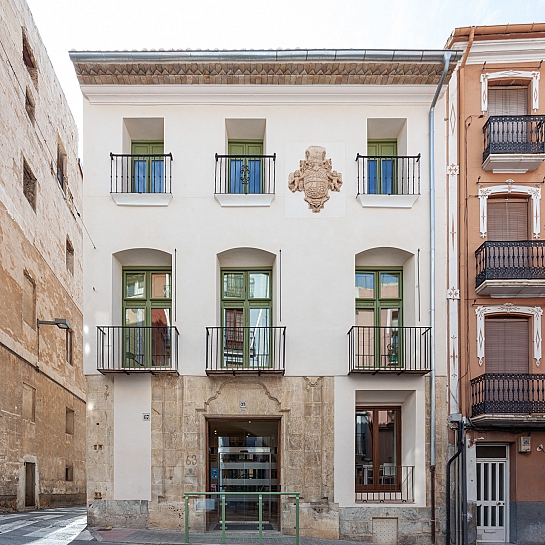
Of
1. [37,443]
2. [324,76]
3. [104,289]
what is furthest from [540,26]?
[37,443]

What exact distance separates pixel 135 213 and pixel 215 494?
6.45m

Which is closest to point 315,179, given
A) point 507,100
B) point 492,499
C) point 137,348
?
point 507,100

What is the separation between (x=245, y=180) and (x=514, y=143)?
621cm

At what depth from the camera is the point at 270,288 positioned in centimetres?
1543

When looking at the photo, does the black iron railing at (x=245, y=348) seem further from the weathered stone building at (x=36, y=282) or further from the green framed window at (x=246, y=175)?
the weathered stone building at (x=36, y=282)

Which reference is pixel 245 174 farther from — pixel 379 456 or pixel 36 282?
pixel 36 282

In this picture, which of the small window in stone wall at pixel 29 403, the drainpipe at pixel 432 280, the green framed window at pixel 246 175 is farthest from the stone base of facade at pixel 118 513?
the small window in stone wall at pixel 29 403

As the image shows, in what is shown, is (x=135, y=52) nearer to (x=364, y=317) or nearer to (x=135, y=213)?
(x=135, y=213)

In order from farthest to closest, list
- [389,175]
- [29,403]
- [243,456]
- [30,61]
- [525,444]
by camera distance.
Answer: [30,61], [29,403], [389,175], [243,456], [525,444]

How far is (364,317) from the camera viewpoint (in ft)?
50.5

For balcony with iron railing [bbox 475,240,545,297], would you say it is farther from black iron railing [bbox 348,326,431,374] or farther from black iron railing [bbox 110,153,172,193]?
black iron railing [bbox 110,153,172,193]

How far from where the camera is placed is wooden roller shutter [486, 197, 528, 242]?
15.2 m

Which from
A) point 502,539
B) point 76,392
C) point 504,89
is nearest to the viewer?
point 502,539

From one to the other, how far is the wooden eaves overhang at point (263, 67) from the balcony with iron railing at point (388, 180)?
181cm
